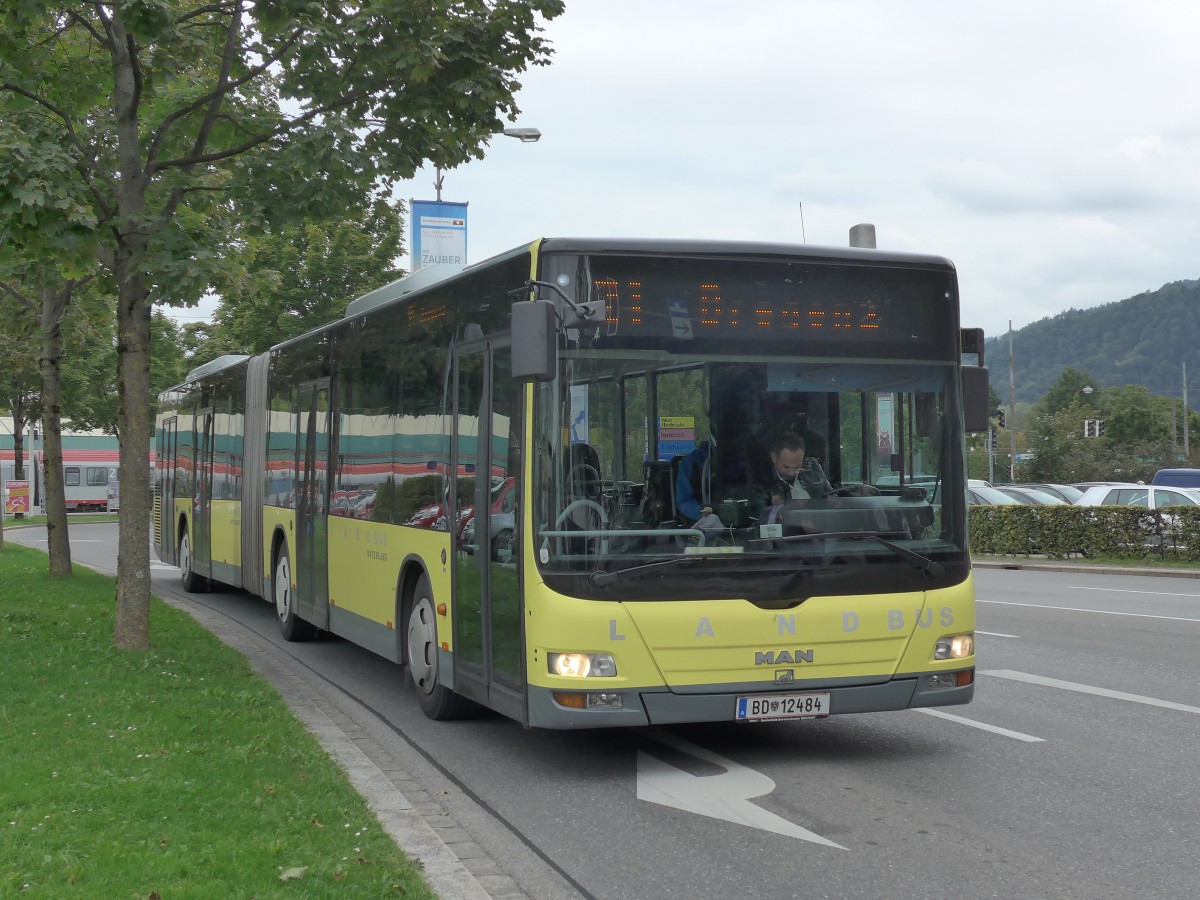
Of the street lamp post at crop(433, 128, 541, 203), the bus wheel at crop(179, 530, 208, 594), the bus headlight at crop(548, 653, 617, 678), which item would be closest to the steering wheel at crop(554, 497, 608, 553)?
the bus headlight at crop(548, 653, 617, 678)

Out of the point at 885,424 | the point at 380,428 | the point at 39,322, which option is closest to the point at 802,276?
the point at 885,424

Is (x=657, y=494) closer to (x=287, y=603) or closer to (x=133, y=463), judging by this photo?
(x=133, y=463)

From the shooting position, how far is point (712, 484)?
302 inches

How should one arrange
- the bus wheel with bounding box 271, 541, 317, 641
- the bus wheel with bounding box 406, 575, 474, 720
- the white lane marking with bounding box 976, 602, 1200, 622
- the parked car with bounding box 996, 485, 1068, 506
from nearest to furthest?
1. the bus wheel with bounding box 406, 575, 474, 720
2. the bus wheel with bounding box 271, 541, 317, 641
3. the white lane marking with bounding box 976, 602, 1200, 622
4. the parked car with bounding box 996, 485, 1068, 506

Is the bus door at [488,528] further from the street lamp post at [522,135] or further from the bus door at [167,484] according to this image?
the street lamp post at [522,135]

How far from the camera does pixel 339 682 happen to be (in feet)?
38.7

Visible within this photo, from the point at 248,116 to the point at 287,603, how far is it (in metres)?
5.02

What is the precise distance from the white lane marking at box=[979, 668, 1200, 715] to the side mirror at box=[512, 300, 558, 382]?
17.4 ft

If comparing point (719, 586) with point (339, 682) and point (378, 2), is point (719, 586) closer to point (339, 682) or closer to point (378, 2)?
point (339, 682)

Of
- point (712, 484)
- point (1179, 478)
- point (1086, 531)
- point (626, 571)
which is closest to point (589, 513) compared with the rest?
point (626, 571)

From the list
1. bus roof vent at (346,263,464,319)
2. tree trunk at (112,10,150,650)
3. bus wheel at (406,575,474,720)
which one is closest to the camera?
bus wheel at (406,575,474,720)

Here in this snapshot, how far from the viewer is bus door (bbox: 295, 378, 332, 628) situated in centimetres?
1287

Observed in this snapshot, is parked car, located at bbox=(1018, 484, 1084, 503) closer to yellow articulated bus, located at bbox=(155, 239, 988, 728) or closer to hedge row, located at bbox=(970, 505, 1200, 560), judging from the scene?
hedge row, located at bbox=(970, 505, 1200, 560)

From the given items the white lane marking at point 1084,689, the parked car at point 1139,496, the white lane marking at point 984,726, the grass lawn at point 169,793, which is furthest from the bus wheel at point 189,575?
the parked car at point 1139,496
